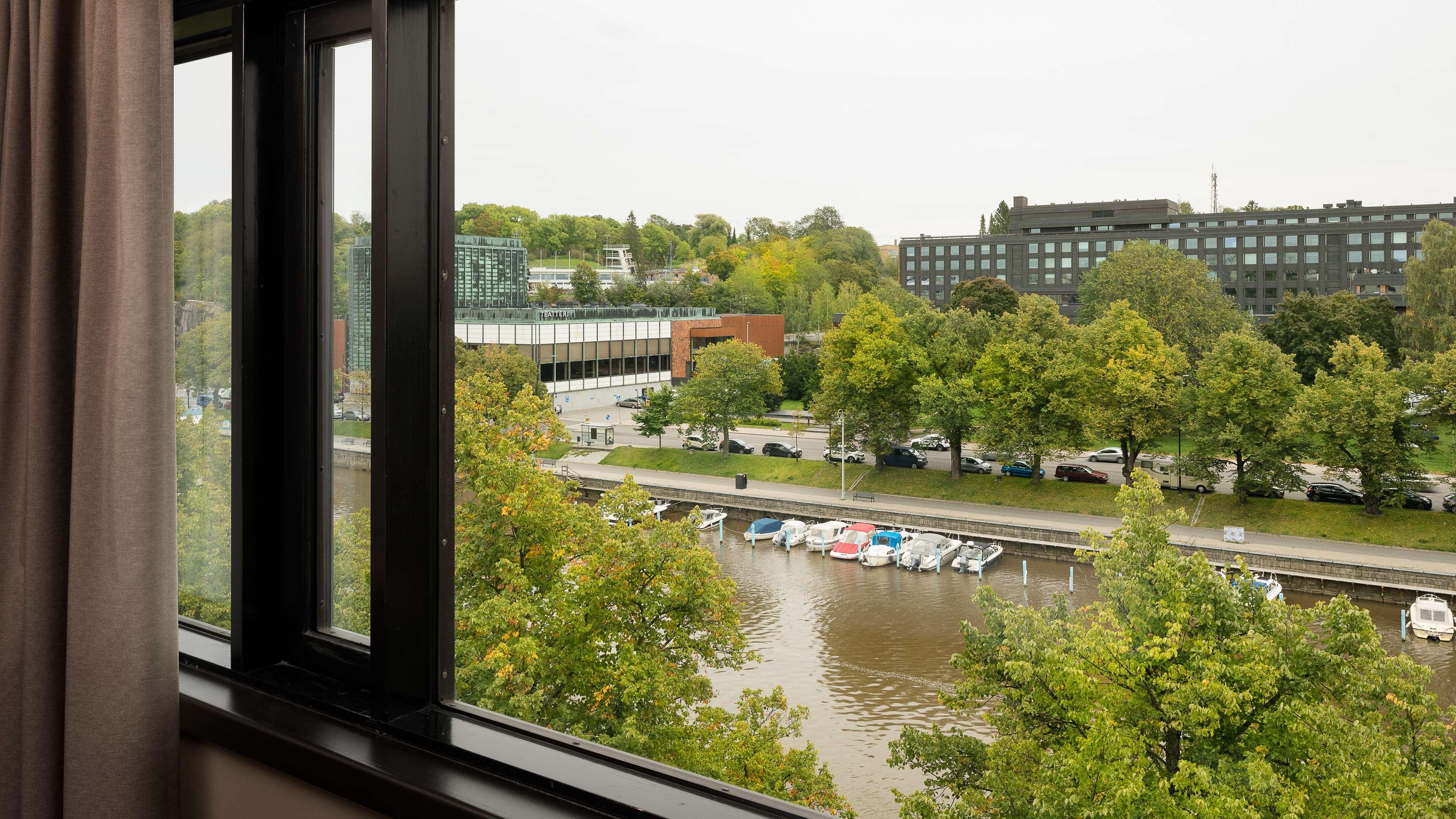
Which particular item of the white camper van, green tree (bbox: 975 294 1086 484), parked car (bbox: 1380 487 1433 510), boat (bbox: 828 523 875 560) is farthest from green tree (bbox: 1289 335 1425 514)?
boat (bbox: 828 523 875 560)

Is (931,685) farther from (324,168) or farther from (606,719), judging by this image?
(324,168)

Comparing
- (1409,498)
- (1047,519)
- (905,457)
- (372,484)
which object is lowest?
(1047,519)

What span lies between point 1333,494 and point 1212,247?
0.78 metres

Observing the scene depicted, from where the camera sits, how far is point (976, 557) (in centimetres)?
343

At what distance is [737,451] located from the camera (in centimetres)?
412

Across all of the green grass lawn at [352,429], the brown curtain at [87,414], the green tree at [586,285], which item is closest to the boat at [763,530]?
the green tree at [586,285]

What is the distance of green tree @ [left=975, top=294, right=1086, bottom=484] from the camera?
10.2ft

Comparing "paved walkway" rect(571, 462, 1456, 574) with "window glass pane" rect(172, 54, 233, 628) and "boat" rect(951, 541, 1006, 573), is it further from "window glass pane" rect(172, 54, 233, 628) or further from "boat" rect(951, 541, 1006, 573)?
"window glass pane" rect(172, 54, 233, 628)

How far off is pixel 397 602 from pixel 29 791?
489 millimetres

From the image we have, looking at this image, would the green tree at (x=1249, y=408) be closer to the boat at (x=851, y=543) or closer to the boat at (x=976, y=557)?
the boat at (x=976, y=557)

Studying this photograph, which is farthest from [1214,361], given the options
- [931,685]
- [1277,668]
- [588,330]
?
[588,330]

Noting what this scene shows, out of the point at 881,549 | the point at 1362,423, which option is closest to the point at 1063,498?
the point at 881,549

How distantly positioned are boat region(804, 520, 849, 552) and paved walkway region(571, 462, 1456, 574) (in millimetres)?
125

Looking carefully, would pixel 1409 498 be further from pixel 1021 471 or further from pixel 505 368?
pixel 505 368
